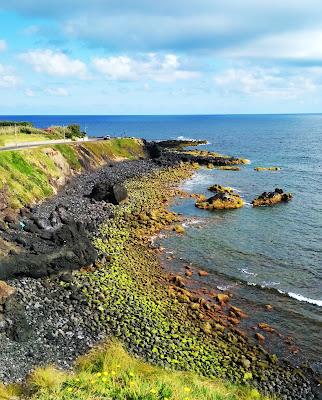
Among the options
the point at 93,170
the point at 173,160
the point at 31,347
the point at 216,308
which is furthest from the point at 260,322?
the point at 173,160

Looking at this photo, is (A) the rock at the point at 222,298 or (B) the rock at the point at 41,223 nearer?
(A) the rock at the point at 222,298

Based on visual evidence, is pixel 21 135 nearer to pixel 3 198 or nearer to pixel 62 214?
pixel 3 198

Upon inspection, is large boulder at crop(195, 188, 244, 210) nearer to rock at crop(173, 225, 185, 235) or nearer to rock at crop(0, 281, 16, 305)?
rock at crop(173, 225, 185, 235)

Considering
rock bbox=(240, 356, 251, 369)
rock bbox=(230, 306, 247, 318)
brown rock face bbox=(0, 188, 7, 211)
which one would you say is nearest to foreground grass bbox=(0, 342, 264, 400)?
rock bbox=(240, 356, 251, 369)

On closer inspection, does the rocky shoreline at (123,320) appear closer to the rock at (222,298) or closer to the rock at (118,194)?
the rock at (222,298)

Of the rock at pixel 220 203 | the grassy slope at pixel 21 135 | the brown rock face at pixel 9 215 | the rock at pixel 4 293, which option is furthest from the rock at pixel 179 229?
the grassy slope at pixel 21 135

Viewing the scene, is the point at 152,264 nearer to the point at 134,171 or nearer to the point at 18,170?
the point at 18,170
